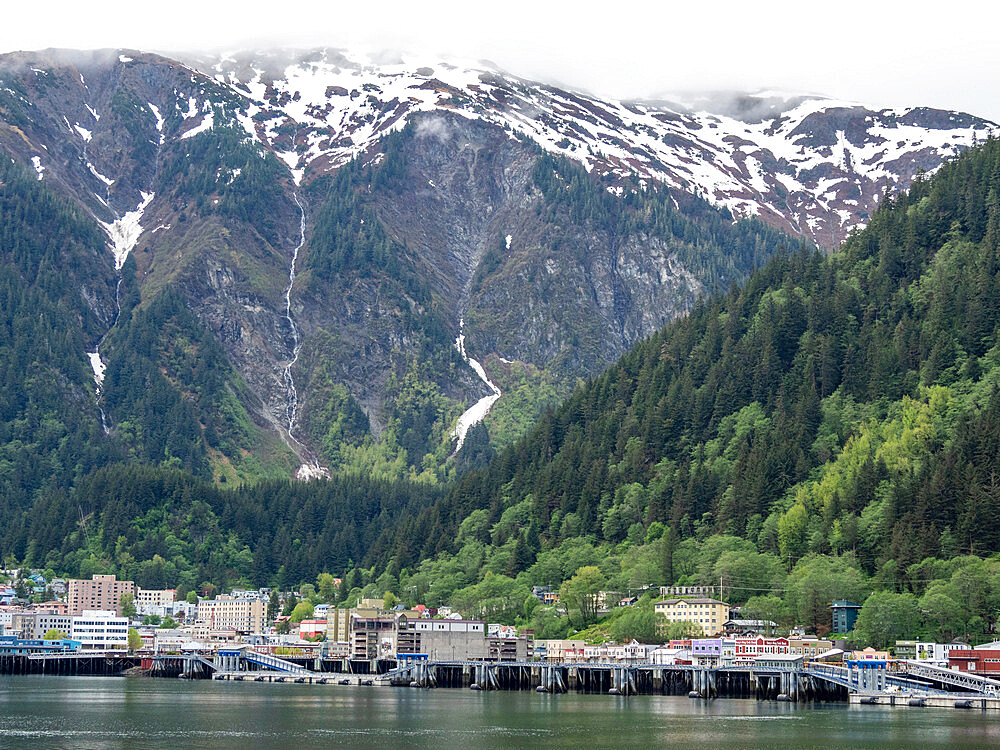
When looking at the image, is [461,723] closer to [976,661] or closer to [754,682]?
[754,682]

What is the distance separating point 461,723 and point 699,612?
207 ft

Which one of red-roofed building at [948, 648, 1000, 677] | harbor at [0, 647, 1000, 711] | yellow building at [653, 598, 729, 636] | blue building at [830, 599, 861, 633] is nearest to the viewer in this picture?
harbor at [0, 647, 1000, 711]

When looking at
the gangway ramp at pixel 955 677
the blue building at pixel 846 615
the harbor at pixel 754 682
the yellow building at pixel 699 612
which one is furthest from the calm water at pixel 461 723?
the yellow building at pixel 699 612

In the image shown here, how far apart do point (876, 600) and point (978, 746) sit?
6299cm

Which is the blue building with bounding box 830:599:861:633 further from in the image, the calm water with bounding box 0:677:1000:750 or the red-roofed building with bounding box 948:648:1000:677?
the red-roofed building with bounding box 948:648:1000:677

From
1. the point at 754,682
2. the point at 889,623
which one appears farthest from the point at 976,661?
the point at 754,682

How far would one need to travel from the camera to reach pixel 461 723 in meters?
132

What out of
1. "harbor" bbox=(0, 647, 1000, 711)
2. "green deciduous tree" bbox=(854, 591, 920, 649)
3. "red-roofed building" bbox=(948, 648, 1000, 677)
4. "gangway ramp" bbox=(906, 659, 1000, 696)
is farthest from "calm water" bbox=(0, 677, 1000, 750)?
"green deciduous tree" bbox=(854, 591, 920, 649)

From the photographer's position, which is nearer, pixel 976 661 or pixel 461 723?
pixel 461 723

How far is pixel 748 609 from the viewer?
187875 mm

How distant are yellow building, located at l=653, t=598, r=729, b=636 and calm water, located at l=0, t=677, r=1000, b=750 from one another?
17.9 m

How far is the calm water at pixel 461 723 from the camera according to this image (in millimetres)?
114812

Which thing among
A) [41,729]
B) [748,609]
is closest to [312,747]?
[41,729]

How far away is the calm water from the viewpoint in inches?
4520
